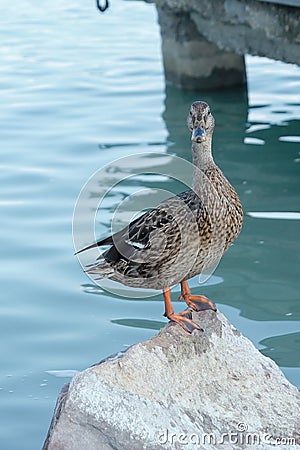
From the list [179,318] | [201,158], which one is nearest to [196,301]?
[179,318]

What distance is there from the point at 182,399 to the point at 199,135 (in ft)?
3.18

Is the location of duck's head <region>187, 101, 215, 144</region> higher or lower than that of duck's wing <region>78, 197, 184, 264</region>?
higher

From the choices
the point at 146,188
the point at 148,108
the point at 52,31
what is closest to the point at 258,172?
the point at 146,188

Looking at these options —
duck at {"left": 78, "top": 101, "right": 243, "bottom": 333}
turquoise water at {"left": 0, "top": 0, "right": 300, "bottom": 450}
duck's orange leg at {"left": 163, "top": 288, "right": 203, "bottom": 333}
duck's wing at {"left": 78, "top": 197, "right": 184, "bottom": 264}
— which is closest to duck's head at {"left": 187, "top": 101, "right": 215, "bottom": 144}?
duck at {"left": 78, "top": 101, "right": 243, "bottom": 333}

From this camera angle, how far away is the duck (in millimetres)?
3674

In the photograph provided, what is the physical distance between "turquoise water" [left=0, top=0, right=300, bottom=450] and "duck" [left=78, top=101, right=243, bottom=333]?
126cm

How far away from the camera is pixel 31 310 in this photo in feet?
19.4

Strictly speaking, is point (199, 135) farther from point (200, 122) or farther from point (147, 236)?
point (147, 236)

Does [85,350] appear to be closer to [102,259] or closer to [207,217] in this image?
[102,259]

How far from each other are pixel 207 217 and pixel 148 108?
6476 mm

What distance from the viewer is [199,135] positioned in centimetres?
372

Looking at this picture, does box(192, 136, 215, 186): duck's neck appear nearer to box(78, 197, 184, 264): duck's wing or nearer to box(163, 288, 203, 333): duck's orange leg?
box(78, 197, 184, 264): duck's wing

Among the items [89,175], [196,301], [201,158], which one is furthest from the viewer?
[89,175]

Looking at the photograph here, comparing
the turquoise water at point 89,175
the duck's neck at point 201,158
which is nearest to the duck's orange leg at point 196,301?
the duck's neck at point 201,158
